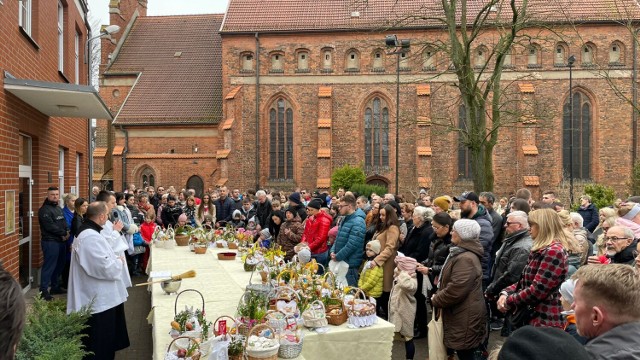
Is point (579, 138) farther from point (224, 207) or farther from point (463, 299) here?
point (463, 299)

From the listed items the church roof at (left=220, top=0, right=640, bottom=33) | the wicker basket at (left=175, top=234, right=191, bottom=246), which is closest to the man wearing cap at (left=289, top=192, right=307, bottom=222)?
the wicker basket at (left=175, top=234, right=191, bottom=246)

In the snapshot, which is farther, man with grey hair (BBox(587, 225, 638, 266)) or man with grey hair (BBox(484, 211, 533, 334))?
man with grey hair (BBox(484, 211, 533, 334))

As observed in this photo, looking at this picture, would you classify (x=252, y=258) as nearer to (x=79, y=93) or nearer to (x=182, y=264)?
(x=182, y=264)

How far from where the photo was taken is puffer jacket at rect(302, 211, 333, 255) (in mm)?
8602

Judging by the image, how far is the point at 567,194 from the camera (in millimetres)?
26312

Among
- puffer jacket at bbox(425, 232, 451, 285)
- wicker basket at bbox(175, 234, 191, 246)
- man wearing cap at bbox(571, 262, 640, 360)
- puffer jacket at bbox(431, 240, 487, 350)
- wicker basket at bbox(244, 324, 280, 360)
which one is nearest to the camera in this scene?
man wearing cap at bbox(571, 262, 640, 360)

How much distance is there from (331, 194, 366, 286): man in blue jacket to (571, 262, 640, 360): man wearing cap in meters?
5.31

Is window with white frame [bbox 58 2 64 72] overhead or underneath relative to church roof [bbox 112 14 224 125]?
underneath

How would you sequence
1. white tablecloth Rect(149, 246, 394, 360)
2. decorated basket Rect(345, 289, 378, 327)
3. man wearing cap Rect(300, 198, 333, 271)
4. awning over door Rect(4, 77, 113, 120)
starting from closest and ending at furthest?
white tablecloth Rect(149, 246, 394, 360) < decorated basket Rect(345, 289, 378, 327) < awning over door Rect(4, 77, 113, 120) < man wearing cap Rect(300, 198, 333, 271)

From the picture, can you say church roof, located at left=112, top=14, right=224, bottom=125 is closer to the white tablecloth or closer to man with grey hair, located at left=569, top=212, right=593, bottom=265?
the white tablecloth

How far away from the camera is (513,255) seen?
541 centimetres

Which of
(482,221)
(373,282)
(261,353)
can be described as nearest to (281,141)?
(373,282)

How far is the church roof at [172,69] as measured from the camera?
95.9 ft

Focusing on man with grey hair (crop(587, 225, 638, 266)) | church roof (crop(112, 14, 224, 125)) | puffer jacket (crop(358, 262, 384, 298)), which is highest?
church roof (crop(112, 14, 224, 125))
